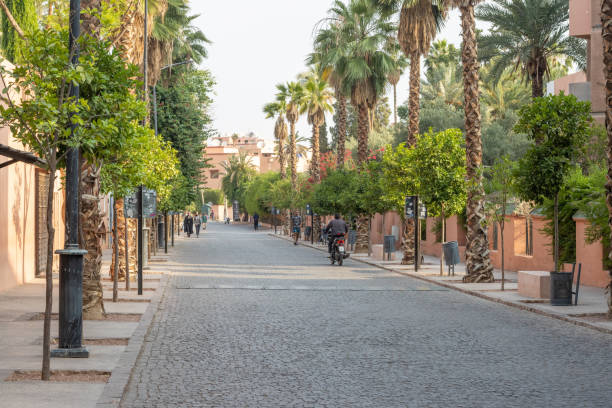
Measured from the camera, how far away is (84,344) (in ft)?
38.4

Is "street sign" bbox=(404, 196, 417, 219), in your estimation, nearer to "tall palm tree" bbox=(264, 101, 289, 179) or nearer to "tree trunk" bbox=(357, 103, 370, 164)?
"tree trunk" bbox=(357, 103, 370, 164)

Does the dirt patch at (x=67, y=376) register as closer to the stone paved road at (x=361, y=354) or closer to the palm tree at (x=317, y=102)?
the stone paved road at (x=361, y=354)

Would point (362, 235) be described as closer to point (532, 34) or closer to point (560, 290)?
point (532, 34)

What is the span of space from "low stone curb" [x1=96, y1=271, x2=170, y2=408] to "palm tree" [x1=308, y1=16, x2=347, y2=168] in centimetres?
2726

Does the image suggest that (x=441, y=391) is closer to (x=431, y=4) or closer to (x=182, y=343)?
(x=182, y=343)

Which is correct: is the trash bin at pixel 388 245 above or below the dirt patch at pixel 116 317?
above

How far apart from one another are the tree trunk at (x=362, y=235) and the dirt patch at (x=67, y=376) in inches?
1301

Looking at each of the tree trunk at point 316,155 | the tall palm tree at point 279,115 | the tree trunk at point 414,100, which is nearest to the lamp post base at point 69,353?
the tree trunk at point 414,100

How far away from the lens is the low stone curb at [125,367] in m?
8.00

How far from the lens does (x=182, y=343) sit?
12.1 m

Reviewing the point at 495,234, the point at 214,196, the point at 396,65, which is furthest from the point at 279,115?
the point at 214,196

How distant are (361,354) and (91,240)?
5936mm

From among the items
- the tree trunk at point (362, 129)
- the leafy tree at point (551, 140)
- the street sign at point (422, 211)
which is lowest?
the street sign at point (422, 211)

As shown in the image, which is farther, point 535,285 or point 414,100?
point 414,100
